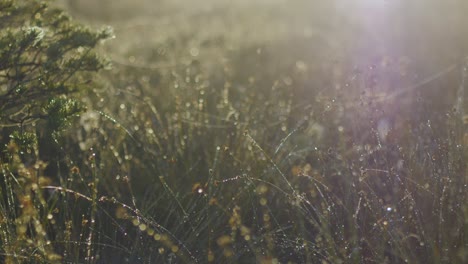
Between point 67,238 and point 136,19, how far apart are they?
27.7 feet

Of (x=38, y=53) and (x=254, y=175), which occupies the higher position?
(x=38, y=53)

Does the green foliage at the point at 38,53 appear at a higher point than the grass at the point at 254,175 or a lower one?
higher

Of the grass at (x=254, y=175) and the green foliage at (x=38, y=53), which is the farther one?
the green foliage at (x=38, y=53)

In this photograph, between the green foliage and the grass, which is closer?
the grass

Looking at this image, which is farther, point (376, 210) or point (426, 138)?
point (426, 138)

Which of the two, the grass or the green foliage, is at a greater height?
the green foliage

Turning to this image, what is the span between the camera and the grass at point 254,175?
258 centimetres

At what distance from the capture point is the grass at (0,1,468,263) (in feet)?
8.46

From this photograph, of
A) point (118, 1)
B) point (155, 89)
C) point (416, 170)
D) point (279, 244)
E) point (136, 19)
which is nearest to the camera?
point (279, 244)

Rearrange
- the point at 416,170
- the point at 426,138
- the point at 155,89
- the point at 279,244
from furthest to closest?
the point at 155,89 → the point at 426,138 → the point at 416,170 → the point at 279,244

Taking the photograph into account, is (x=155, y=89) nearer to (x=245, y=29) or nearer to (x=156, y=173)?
(x=156, y=173)

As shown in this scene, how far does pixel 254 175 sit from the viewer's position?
3.28m

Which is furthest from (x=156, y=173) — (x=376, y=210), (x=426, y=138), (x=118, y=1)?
(x=118, y=1)

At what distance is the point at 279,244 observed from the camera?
8.93 ft
